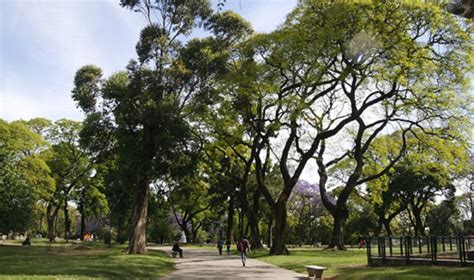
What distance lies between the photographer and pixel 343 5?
23688 millimetres

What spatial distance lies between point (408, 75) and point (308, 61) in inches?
233

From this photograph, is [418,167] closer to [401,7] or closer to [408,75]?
[408,75]

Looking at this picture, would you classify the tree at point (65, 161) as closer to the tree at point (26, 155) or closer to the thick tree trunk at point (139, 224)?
the tree at point (26, 155)

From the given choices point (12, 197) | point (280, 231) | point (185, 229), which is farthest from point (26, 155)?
point (185, 229)

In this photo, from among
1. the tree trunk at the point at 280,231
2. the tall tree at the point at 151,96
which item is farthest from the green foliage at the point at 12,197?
the tree trunk at the point at 280,231

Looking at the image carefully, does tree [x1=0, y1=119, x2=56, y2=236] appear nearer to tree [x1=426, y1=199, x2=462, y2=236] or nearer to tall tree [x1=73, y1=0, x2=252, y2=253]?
tall tree [x1=73, y1=0, x2=252, y2=253]

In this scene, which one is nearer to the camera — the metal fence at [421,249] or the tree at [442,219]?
the metal fence at [421,249]

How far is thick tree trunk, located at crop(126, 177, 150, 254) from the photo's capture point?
1120 inches

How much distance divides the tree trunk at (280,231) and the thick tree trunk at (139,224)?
906 centimetres

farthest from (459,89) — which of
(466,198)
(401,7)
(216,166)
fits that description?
(466,198)

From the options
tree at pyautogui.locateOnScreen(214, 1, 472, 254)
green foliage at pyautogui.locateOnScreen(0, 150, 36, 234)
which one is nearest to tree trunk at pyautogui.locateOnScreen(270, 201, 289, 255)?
tree at pyautogui.locateOnScreen(214, 1, 472, 254)

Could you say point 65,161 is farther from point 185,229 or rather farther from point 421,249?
point 421,249

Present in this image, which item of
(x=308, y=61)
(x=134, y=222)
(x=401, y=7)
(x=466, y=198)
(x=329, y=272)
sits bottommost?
(x=329, y=272)

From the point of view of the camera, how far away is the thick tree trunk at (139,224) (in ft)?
93.3
